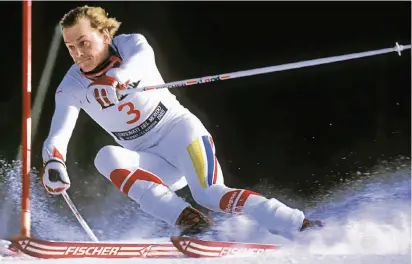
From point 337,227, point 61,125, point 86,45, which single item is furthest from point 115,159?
point 337,227

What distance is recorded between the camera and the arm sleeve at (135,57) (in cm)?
269

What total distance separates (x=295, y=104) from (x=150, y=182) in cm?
79

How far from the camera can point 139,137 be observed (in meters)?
2.77

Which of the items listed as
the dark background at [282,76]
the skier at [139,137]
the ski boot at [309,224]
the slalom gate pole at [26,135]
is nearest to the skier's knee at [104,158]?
the skier at [139,137]

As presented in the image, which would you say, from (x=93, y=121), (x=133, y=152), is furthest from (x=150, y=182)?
(x=93, y=121)

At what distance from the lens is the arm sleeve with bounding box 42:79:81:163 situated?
2686mm

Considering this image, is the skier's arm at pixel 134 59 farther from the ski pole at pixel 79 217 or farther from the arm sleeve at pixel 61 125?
the ski pole at pixel 79 217

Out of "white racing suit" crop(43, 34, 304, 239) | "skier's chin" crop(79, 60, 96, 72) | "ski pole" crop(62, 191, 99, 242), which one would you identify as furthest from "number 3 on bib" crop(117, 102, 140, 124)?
"ski pole" crop(62, 191, 99, 242)

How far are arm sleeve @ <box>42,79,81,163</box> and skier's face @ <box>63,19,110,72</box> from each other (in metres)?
0.15

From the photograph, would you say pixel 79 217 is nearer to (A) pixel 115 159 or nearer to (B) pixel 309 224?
(A) pixel 115 159

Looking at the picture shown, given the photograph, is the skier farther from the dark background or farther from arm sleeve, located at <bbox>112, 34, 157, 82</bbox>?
the dark background

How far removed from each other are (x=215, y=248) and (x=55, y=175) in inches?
29.2

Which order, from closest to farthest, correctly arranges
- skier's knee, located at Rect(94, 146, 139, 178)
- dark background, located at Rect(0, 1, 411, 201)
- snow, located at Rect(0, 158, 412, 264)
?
snow, located at Rect(0, 158, 412, 264)
skier's knee, located at Rect(94, 146, 139, 178)
dark background, located at Rect(0, 1, 411, 201)

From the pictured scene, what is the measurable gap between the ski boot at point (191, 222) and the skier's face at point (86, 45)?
735 mm
